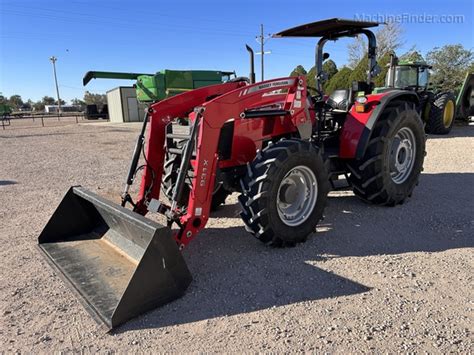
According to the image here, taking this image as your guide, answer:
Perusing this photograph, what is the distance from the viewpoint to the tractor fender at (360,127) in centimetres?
473

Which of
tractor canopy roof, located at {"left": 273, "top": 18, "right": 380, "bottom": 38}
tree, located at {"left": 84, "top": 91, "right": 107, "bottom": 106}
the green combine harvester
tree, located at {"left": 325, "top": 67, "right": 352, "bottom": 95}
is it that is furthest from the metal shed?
tree, located at {"left": 84, "top": 91, "right": 107, "bottom": 106}

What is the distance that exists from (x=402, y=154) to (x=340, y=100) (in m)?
1.23

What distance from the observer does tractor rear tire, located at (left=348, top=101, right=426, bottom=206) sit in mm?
4816

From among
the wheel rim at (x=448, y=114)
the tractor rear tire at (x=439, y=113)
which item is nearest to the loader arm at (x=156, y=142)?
the tractor rear tire at (x=439, y=113)

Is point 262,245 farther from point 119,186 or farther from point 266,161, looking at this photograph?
point 119,186

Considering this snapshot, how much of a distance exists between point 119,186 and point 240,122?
12.3ft

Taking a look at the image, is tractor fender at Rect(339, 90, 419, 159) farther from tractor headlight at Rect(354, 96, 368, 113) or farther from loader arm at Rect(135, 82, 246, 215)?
loader arm at Rect(135, 82, 246, 215)

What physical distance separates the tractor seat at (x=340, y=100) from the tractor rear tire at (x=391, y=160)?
2.06 feet

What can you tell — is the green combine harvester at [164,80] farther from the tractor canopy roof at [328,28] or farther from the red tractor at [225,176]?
the red tractor at [225,176]

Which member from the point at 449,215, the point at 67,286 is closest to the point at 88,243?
the point at 67,286

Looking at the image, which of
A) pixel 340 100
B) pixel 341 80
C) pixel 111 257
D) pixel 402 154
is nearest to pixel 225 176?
pixel 111 257

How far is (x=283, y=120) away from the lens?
430 cm

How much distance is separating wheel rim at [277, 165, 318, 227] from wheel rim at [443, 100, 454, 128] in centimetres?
1165

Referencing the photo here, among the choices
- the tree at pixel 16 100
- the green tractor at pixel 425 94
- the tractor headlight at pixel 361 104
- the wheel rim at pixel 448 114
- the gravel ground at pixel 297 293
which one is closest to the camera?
the gravel ground at pixel 297 293
